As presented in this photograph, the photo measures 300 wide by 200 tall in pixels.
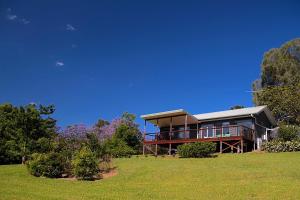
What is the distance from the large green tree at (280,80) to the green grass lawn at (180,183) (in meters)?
22.5

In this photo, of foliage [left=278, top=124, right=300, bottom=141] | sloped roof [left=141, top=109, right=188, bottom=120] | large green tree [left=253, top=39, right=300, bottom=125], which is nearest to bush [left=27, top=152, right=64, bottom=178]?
sloped roof [left=141, top=109, right=188, bottom=120]

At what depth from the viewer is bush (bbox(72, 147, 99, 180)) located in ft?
66.8

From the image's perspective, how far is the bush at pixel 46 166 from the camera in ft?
69.5

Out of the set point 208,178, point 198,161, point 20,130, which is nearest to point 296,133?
point 198,161

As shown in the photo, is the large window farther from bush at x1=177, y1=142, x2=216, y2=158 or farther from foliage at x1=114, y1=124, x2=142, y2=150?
bush at x1=177, y1=142, x2=216, y2=158

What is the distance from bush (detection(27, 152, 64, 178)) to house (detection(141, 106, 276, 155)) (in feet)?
43.2

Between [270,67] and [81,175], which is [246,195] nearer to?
[81,175]

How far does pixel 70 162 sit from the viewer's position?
22.9 m

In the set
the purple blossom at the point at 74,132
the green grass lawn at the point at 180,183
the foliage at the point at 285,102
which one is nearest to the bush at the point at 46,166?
the green grass lawn at the point at 180,183

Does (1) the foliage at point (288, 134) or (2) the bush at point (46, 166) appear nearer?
(2) the bush at point (46, 166)

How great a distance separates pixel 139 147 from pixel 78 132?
622cm

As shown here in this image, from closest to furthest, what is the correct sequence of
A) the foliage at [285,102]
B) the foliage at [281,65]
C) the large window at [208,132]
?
1. the large window at [208,132]
2. the foliage at [285,102]
3. the foliage at [281,65]

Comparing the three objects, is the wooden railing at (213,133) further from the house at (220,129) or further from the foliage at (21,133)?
the foliage at (21,133)

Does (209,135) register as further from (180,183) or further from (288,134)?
(180,183)
